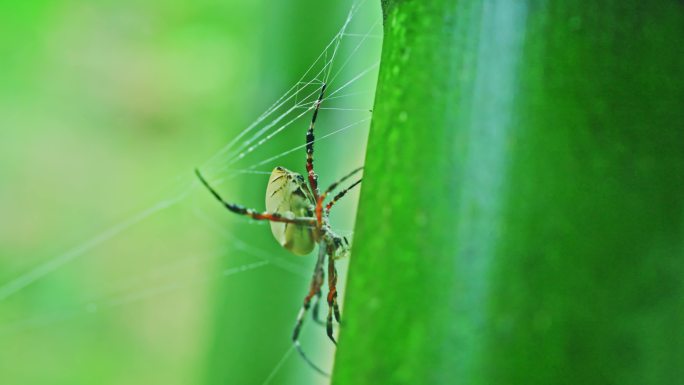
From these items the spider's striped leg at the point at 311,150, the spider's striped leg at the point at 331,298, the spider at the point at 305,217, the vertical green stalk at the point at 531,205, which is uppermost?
the vertical green stalk at the point at 531,205

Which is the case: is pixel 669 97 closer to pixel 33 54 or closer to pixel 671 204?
pixel 671 204

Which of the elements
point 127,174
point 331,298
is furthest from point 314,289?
point 127,174

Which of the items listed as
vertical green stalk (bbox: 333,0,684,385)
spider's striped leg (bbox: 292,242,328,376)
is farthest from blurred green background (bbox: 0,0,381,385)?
vertical green stalk (bbox: 333,0,684,385)

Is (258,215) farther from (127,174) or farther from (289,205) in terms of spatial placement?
(127,174)

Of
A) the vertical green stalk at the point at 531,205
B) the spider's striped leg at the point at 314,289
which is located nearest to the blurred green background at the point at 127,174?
the spider's striped leg at the point at 314,289

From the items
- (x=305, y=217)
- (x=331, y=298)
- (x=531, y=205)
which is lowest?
(x=331, y=298)

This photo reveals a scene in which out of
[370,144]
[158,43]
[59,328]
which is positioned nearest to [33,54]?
[158,43]

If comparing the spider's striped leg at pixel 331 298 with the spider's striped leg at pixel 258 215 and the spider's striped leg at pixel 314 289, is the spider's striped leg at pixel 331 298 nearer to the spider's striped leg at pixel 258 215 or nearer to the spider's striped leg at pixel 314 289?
the spider's striped leg at pixel 314 289
